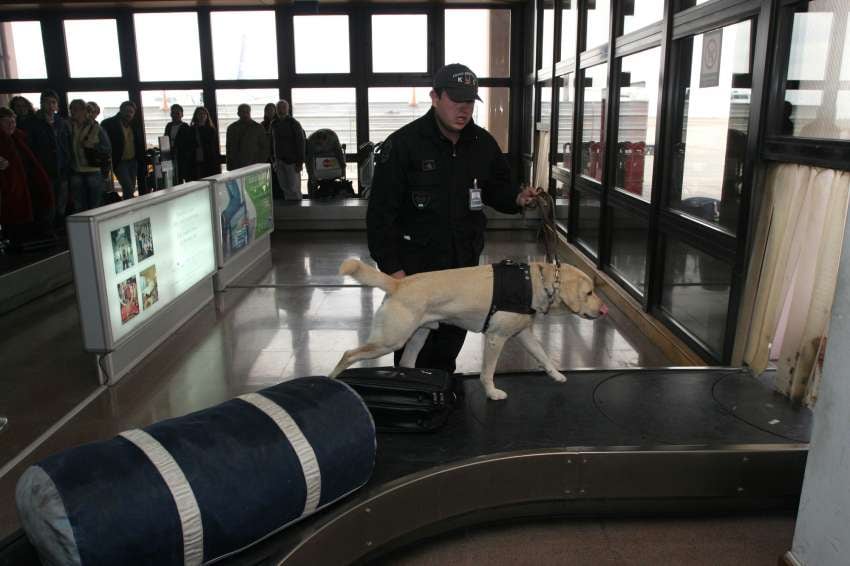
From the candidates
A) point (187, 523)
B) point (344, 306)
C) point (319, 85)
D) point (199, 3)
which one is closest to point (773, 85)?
point (187, 523)

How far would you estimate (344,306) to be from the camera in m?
6.22

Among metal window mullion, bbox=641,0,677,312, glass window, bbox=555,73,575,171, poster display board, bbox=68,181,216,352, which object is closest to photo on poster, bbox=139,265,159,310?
poster display board, bbox=68,181,216,352

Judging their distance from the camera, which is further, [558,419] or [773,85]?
[773,85]

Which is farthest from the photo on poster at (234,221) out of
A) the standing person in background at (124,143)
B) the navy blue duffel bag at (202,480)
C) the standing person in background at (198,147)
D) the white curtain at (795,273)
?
the white curtain at (795,273)

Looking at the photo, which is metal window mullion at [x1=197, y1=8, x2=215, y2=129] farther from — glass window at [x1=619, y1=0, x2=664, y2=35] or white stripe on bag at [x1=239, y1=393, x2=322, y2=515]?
white stripe on bag at [x1=239, y1=393, x2=322, y2=515]

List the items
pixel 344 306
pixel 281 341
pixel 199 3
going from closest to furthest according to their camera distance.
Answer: pixel 281 341, pixel 344 306, pixel 199 3

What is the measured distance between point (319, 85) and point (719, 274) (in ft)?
31.5

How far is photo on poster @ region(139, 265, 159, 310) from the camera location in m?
4.84

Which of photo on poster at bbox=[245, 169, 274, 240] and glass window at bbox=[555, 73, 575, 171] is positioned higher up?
glass window at bbox=[555, 73, 575, 171]

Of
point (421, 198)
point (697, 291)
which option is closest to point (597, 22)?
point (697, 291)

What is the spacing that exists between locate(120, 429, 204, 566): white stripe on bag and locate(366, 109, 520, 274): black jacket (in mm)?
1525

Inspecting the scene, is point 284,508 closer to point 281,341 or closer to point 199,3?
point 281,341

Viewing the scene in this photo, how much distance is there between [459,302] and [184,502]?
4.50 ft

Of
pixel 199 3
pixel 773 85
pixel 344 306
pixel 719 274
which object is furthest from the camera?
pixel 199 3
